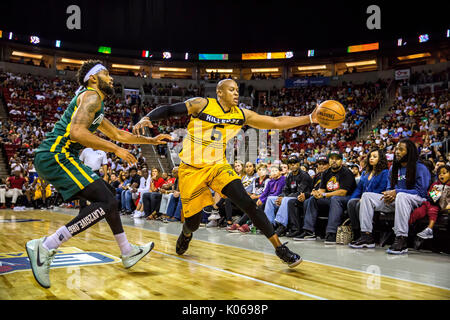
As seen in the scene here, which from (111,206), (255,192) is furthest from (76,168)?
(255,192)

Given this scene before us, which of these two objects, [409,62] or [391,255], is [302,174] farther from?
[409,62]

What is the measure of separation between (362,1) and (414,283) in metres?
27.6

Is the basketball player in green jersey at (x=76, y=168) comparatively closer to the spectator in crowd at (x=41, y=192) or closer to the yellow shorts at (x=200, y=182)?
the yellow shorts at (x=200, y=182)

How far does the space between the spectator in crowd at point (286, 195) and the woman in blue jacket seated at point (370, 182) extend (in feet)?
3.34

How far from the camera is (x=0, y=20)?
26.7 m

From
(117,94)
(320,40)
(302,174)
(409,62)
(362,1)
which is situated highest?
(362,1)

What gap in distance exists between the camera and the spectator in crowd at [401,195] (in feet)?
15.1

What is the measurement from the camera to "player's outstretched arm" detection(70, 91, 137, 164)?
286 centimetres

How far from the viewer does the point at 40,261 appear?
2.71 meters

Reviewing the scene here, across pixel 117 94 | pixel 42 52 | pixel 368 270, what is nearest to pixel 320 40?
pixel 117 94

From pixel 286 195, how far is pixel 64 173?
4420mm

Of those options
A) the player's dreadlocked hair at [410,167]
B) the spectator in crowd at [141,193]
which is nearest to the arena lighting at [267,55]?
the spectator in crowd at [141,193]

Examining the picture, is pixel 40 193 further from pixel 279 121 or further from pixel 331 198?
pixel 279 121

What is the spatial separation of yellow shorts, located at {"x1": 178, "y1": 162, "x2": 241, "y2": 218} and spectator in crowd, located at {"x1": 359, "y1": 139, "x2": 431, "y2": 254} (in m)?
2.20
